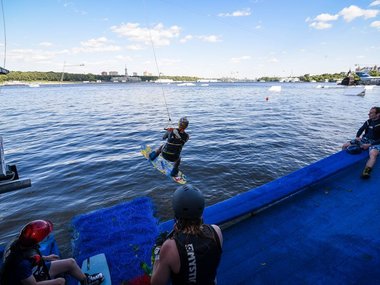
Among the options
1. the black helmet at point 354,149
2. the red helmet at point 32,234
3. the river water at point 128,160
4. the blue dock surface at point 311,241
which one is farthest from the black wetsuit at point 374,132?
the red helmet at point 32,234

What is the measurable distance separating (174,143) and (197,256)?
7.02 meters

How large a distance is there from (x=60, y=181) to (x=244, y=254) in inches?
419

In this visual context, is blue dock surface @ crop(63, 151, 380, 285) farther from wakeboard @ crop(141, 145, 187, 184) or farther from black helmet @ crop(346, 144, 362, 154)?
wakeboard @ crop(141, 145, 187, 184)

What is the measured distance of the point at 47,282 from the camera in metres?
3.61

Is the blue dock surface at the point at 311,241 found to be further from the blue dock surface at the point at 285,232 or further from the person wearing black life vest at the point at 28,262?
the person wearing black life vest at the point at 28,262

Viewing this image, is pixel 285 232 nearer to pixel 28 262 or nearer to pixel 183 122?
pixel 28 262

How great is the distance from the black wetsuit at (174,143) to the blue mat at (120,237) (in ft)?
7.67

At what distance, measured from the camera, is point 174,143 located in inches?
363

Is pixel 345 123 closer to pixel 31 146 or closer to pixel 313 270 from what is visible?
pixel 313 270

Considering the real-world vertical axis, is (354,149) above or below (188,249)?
below

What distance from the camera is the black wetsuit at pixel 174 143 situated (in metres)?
9.10

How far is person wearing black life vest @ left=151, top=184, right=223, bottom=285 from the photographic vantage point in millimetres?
2287

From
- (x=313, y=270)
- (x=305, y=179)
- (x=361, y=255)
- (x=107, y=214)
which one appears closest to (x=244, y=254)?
(x=313, y=270)

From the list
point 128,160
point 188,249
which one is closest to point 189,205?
point 188,249
